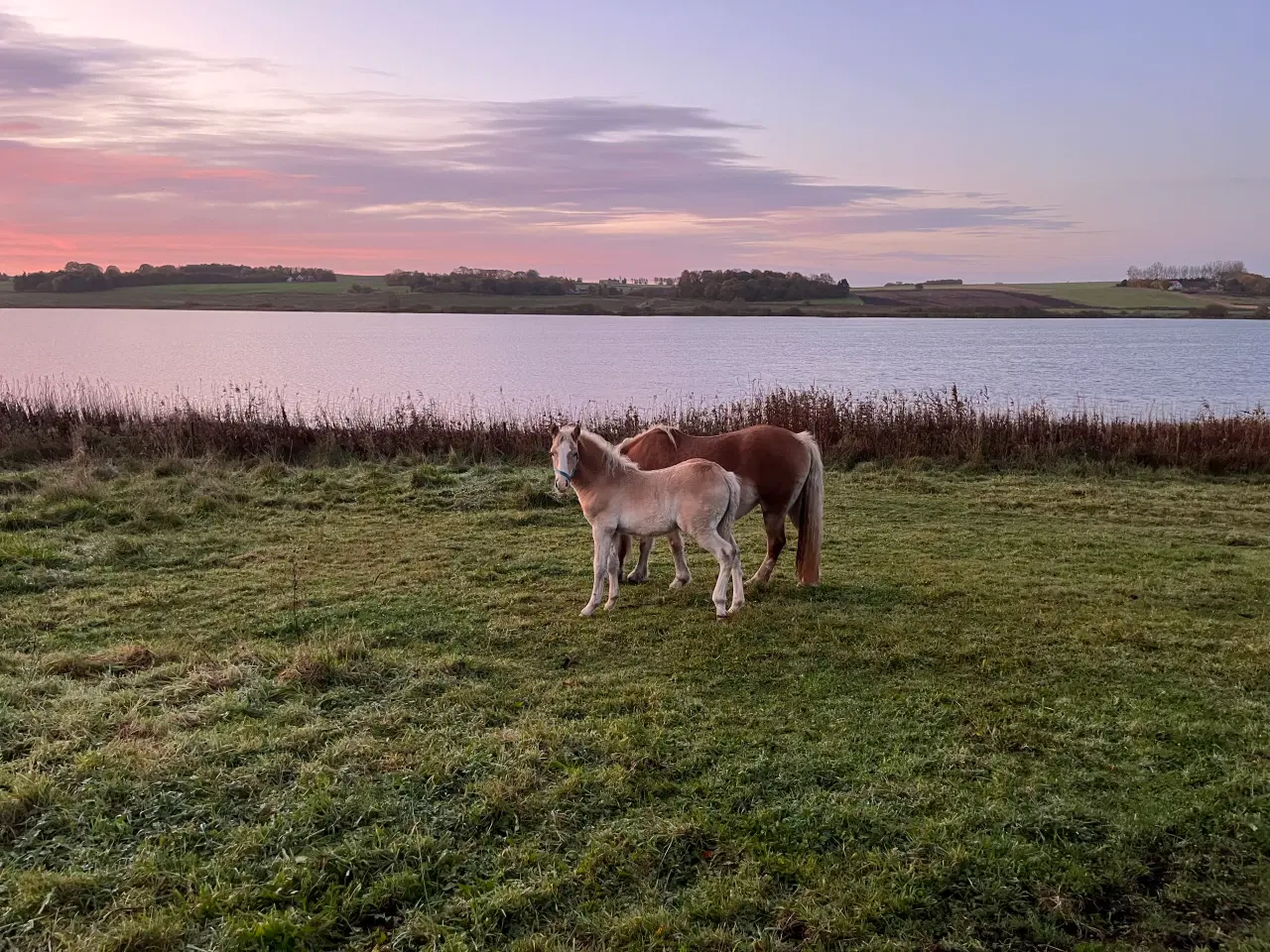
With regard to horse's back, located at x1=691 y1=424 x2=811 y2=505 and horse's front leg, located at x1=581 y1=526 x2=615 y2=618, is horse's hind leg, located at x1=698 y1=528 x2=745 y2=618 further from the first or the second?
horse's back, located at x1=691 y1=424 x2=811 y2=505

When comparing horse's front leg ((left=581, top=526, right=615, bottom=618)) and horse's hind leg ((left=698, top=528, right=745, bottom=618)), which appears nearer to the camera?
horse's hind leg ((left=698, top=528, right=745, bottom=618))

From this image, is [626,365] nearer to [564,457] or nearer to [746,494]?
[746,494]

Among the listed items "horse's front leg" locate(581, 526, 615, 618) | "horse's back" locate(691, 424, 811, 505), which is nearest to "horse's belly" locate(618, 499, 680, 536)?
"horse's front leg" locate(581, 526, 615, 618)

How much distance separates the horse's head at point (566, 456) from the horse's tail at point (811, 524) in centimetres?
192

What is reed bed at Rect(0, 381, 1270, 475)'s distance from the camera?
13.5m

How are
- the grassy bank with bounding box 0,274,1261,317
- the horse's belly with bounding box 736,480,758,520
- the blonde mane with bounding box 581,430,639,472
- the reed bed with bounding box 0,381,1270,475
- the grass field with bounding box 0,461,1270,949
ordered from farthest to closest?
1. the grassy bank with bounding box 0,274,1261,317
2. the reed bed with bounding box 0,381,1270,475
3. the horse's belly with bounding box 736,480,758,520
4. the blonde mane with bounding box 581,430,639,472
5. the grass field with bounding box 0,461,1270,949

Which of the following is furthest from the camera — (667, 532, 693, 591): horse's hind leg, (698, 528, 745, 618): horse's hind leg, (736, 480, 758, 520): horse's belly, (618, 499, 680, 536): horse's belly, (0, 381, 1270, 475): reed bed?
(0, 381, 1270, 475): reed bed

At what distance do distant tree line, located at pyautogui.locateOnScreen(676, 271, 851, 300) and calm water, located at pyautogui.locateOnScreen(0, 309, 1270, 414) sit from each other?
2956 millimetres

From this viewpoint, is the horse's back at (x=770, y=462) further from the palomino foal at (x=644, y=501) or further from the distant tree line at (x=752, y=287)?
the distant tree line at (x=752, y=287)

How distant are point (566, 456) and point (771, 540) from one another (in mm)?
2054

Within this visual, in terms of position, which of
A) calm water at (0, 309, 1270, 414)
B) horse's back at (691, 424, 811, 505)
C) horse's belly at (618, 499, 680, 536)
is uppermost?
calm water at (0, 309, 1270, 414)

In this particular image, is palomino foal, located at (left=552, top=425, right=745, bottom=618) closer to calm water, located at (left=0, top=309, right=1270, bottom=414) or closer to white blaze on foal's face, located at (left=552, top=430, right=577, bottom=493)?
white blaze on foal's face, located at (left=552, top=430, right=577, bottom=493)

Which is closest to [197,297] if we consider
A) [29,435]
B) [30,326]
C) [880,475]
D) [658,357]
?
[30,326]

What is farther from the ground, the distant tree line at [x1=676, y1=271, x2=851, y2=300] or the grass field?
the distant tree line at [x1=676, y1=271, x2=851, y2=300]
